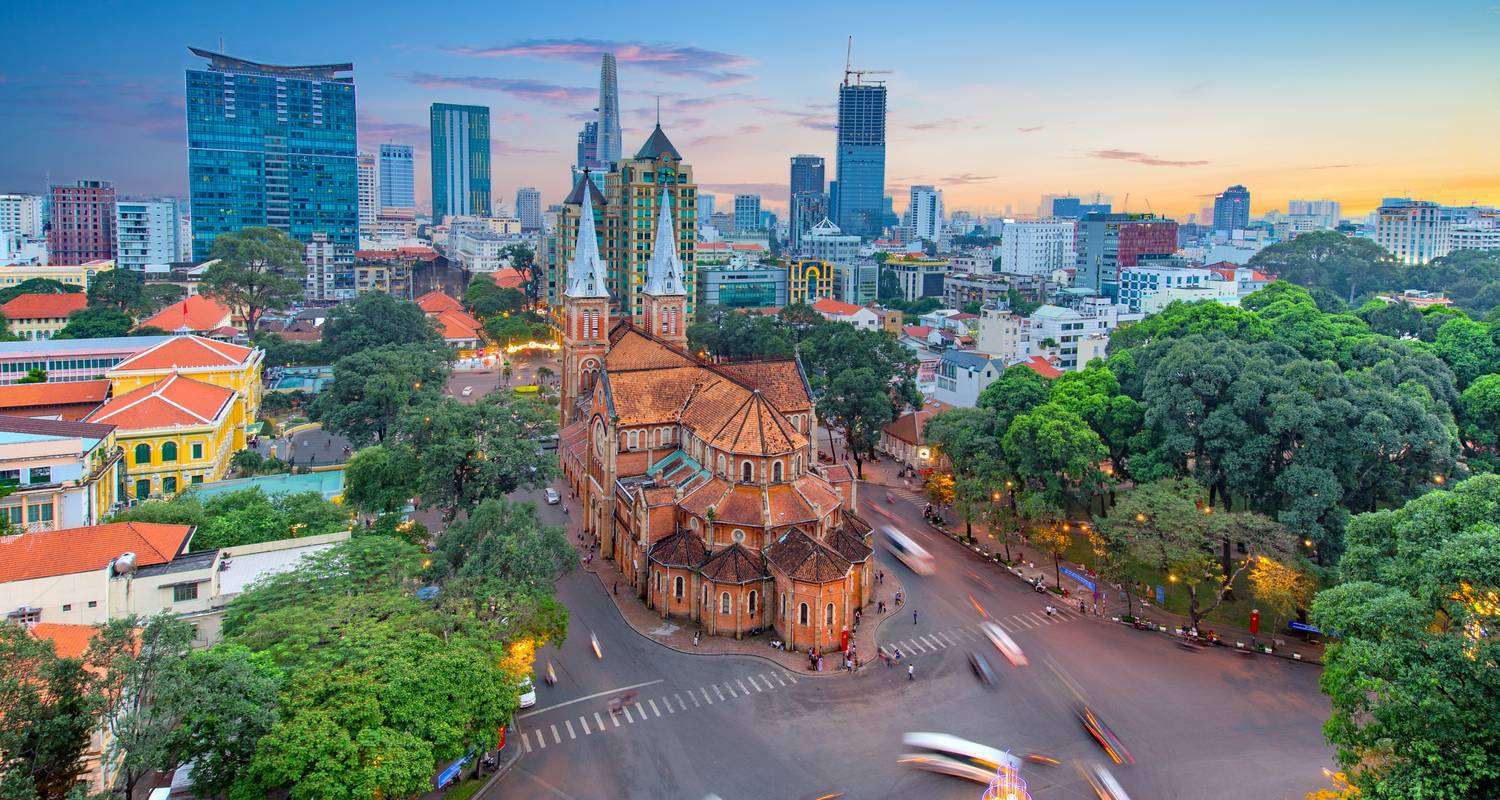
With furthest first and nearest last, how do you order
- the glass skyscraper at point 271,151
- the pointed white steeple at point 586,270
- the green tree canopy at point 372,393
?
the glass skyscraper at point 271,151 < the pointed white steeple at point 586,270 < the green tree canopy at point 372,393

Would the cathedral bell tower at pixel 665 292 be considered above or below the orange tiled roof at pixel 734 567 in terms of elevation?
above

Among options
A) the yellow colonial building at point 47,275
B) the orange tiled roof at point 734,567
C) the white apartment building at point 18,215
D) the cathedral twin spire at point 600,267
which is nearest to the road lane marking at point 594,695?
the orange tiled roof at point 734,567

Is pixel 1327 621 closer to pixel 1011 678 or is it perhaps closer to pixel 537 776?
pixel 1011 678

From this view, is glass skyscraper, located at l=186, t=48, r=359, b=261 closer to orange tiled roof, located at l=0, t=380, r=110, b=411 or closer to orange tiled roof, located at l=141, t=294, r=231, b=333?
orange tiled roof, located at l=141, t=294, r=231, b=333

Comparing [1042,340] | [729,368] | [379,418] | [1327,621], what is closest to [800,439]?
[729,368]

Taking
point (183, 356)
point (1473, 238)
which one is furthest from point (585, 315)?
point (1473, 238)

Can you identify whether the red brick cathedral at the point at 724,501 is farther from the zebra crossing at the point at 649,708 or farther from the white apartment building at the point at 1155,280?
the white apartment building at the point at 1155,280

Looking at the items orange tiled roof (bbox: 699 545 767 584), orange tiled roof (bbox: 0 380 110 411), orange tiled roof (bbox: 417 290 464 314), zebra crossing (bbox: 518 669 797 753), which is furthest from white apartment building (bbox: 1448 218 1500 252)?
orange tiled roof (bbox: 0 380 110 411)

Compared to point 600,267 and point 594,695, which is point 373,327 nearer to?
point 600,267
